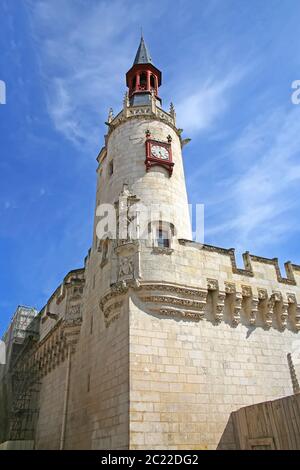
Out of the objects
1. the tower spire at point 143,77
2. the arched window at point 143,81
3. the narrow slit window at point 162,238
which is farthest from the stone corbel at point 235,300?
the arched window at point 143,81

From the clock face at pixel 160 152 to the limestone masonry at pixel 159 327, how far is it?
0.07 m

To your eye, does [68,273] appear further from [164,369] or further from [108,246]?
[164,369]

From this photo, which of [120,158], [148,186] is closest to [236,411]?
[148,186]

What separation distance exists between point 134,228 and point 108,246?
1791 mm

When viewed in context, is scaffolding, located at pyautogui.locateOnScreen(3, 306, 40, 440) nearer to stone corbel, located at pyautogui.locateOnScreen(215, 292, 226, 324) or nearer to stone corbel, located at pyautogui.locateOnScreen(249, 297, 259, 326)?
stone corbel, located at pyautogui.locateOnScreen(215, 292, 226, 324)

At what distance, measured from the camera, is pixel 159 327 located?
1313cm

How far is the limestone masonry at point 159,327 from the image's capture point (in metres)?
12.0

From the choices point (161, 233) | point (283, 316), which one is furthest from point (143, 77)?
point (283, 316)

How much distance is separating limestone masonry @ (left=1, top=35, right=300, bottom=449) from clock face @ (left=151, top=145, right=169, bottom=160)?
0.07 meters

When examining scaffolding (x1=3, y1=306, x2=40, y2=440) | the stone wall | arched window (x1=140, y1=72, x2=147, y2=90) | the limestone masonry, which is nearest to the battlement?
the limestone masonry

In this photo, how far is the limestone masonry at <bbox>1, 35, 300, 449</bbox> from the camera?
12.0 metres

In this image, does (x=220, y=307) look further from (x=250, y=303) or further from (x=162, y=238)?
(x=162, y=238)

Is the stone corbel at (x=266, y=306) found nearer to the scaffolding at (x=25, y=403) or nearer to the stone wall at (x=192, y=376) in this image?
the stone wall at (x=192, y=376)
